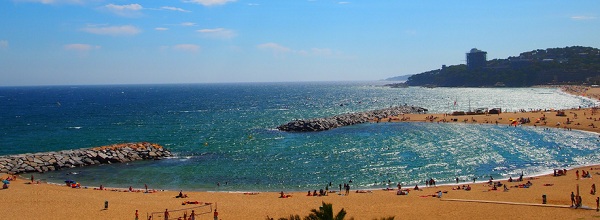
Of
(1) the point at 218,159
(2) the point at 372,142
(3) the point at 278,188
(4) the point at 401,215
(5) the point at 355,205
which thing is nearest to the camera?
(4) the point at 401,215

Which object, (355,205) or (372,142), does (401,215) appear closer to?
(355,205)

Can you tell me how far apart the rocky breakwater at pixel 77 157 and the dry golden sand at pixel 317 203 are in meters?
8.26

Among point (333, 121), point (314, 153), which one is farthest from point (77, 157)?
point (333, 121)

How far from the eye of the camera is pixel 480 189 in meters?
35.3

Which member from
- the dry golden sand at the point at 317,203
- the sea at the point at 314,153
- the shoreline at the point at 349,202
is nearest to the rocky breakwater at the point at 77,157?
the sea at the point at 314,153

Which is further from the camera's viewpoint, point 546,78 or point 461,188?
point 546,78

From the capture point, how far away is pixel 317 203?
32156 mm

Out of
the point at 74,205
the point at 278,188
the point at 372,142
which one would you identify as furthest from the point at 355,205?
the point at 372,142

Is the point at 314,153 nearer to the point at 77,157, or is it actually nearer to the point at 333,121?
the point at 77,157

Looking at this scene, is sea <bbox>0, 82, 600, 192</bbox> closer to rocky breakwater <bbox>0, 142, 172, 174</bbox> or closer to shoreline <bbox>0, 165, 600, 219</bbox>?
rocky breakwater <bbox>0, 142, 172, 174</bbox>

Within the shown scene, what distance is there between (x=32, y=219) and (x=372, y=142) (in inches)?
1609

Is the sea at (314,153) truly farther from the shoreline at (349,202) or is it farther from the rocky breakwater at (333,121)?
the shoreline at (349,202)

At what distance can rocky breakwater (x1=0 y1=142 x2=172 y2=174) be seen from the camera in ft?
153

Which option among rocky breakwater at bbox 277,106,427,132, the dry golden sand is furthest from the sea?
the dry golden sand
